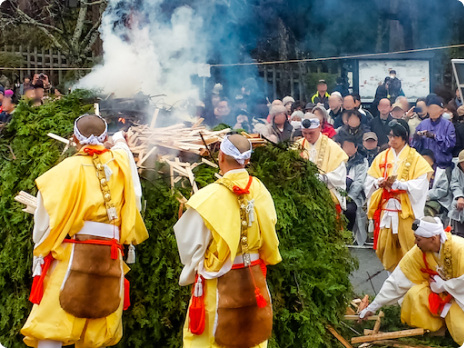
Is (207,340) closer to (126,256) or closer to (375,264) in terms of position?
(126,256)

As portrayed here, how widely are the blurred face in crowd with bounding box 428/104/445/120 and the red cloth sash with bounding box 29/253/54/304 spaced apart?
796 centimetres

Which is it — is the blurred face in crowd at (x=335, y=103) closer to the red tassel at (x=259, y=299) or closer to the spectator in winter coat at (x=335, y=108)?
the spectator in winter coat at (x=335, y=108)

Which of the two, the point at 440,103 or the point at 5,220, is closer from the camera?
the point at 5,220

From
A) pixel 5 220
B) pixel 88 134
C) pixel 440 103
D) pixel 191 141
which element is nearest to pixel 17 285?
pixel 5 220

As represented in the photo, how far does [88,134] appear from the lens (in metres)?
5.03

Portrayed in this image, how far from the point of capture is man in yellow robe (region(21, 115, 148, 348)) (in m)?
4.77

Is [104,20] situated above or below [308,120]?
above

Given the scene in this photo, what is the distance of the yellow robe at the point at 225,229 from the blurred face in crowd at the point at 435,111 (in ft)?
23.3

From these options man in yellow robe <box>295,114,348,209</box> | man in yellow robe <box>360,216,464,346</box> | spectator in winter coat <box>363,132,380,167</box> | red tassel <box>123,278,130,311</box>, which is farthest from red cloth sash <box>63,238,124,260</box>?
spectator in winter coat <box>363,132,380,167</box>

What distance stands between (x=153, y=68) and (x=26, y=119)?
228 centimetres

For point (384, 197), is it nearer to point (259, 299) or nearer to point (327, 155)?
point (327, 155)

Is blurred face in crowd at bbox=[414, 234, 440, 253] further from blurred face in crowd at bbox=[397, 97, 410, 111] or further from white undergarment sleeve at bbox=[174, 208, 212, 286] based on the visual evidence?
blurred face in crowd at bbox=[397, 97, 410, 111]

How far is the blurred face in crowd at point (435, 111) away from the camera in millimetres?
11156

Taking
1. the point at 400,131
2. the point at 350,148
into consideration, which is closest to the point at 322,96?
the point at 350,148
